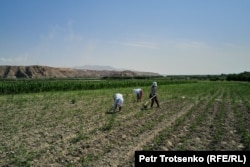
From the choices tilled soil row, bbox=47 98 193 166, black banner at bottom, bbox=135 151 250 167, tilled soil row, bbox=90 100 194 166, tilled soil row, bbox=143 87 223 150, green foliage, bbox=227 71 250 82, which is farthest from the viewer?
green foliage, bbox=227 71 250 82

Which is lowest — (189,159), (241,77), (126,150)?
(126,150)

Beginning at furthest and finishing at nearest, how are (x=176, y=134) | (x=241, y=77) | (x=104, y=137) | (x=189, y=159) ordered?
1. (x=241, y=77)
2. (x=176, y=134)
3. (x=104, y=137)
4. (x=189, y=159)

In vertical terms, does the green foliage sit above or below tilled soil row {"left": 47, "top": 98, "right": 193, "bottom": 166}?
above

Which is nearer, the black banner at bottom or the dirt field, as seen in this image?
the black banner at bottom

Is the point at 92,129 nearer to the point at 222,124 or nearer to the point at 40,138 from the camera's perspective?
the point at 40,138

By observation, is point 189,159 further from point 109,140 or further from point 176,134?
point 176,134

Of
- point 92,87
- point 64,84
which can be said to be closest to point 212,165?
A: point 64,84

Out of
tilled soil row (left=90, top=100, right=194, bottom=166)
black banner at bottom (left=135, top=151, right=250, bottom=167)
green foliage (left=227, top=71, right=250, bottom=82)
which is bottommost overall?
tilled soil row (left=90, top=100, right=194, bottom=166)

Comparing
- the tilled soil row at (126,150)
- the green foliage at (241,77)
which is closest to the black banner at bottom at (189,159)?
the tilled soil row at (126,150)

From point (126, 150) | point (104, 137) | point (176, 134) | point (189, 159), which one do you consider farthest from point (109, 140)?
point (189, 159)

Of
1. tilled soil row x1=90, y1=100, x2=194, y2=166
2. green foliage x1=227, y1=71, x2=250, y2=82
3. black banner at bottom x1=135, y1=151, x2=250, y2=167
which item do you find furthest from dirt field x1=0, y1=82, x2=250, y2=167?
green foliage x1=227, y1=71, x2=250, y2=82

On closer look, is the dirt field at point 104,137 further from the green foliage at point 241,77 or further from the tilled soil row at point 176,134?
the green foliage at point 241,77

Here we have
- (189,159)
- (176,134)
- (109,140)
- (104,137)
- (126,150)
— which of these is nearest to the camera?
(189,159)

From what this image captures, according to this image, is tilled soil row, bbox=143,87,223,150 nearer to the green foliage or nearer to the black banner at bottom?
the black banner at bottom
